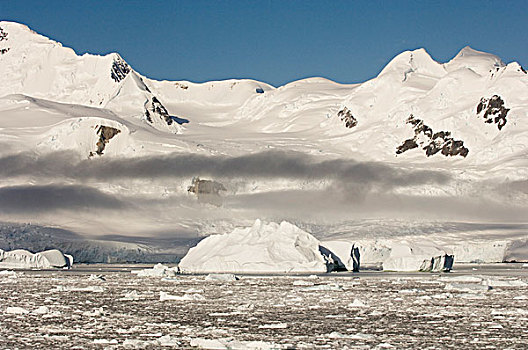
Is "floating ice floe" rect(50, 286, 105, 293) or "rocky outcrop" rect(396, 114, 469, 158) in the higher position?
"rocky outcrop" rect(396, 114, 469, 158)

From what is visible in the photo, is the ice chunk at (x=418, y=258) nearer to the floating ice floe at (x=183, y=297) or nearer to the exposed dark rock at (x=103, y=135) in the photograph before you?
the floating ice floe at (x=183, y=297)

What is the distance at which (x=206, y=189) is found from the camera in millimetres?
170750

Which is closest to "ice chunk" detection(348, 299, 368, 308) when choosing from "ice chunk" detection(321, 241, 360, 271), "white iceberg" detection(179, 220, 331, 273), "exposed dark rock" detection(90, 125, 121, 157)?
"white iceberg" detection(179, 220, 331, 273)

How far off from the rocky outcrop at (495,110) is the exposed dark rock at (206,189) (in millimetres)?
57429

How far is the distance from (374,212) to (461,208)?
16912 mm

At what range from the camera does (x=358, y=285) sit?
46.0 meters

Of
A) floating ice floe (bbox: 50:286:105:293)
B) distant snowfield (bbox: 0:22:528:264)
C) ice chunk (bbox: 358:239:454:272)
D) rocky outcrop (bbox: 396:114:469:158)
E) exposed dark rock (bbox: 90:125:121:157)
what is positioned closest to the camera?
floating ice floe (bbox: 50:286:105:293)

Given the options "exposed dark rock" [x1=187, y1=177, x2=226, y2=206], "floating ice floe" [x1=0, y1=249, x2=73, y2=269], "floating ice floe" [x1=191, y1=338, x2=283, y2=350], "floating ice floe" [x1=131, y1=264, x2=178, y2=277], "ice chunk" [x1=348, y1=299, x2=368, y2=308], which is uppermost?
"exposed dark rock" [x1=187, y1=177, x2=226, y2=206]

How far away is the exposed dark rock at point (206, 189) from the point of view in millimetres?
169125

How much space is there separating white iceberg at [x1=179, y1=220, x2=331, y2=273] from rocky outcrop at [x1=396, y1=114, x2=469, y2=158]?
343 ft

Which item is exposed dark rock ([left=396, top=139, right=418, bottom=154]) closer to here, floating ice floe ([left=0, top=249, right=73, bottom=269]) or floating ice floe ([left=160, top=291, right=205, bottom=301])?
floating ice floe ([left=0, top=249, right=73, bottom=269])

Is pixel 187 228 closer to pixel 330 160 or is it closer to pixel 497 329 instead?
pixel 330 160

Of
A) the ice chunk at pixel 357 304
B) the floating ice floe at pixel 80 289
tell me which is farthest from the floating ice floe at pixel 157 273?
the ice chunk at pixel 357 304

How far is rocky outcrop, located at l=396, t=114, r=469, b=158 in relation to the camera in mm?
165000
